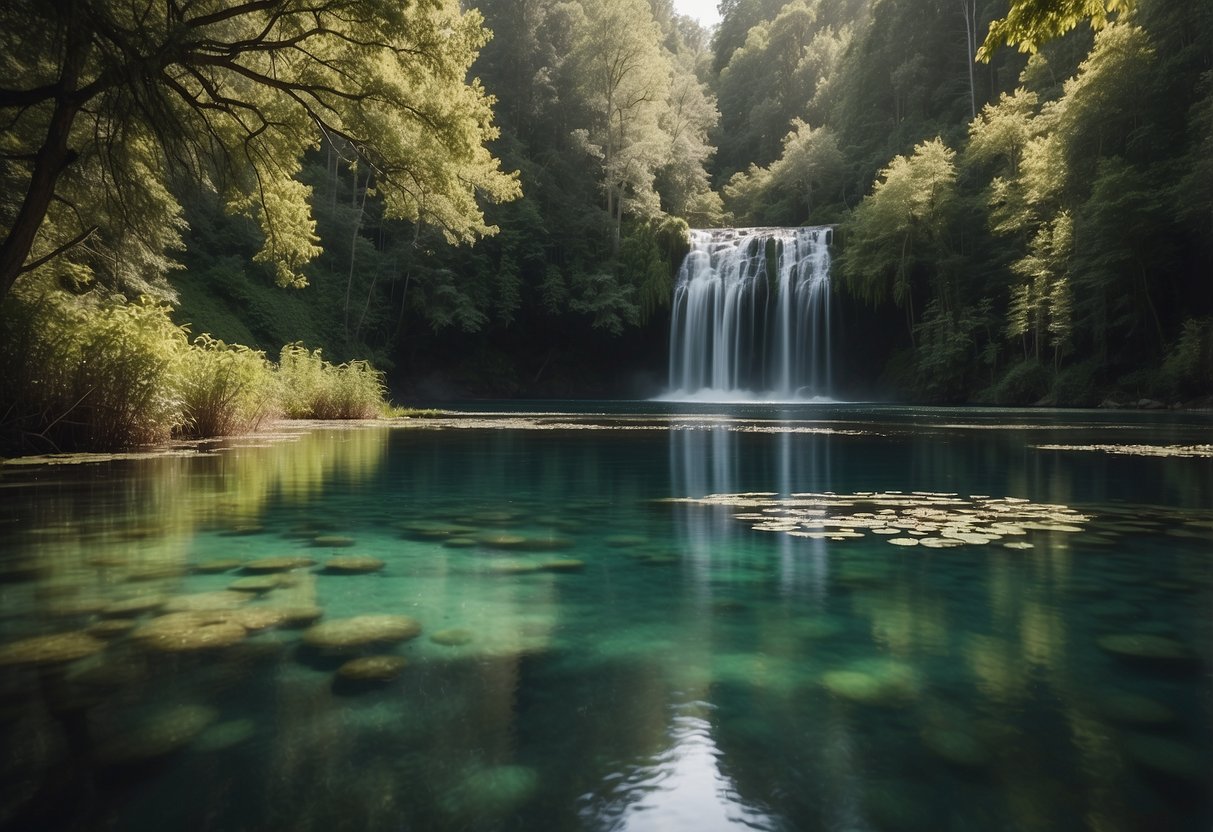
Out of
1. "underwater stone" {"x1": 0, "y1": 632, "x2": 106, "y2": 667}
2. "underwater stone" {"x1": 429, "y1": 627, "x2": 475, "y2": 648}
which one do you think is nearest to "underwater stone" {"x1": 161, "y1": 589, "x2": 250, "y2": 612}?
"underwater stone" {"x1": 0, "y1": 632, "x2": 106, "y2": 667}

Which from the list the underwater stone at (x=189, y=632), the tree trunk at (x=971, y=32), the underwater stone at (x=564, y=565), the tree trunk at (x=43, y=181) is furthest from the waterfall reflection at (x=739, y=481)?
the tree trunk at (x=971, y=32)

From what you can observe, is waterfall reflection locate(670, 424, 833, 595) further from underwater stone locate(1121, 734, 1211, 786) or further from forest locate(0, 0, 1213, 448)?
forest locate(0, 0, 1213, 448)

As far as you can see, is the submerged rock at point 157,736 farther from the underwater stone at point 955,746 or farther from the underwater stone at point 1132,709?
the underwater stone at point 1132,709

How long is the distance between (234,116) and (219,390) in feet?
10.5

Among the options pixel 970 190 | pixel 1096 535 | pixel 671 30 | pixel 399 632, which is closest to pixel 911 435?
pixel 1096 535

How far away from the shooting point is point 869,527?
3738 mm

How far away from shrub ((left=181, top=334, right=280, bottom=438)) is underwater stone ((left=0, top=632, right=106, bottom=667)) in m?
6.85

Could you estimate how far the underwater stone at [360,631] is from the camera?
2.00 m

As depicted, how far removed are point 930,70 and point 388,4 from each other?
4189 centimetres

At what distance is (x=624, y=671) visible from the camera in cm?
181

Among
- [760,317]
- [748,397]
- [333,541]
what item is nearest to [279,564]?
[333,541]

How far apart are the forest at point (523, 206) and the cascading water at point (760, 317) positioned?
3.50 feet

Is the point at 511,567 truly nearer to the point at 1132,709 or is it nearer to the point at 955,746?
the point at 955,746

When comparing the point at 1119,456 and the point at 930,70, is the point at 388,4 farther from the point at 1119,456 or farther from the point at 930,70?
the point at 930,70
